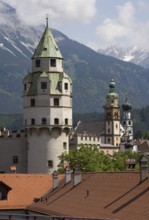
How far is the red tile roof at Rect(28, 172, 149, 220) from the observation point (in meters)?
39.9

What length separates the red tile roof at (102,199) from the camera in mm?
39938

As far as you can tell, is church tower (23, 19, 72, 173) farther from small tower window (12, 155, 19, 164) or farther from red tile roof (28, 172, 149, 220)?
red tile roof (28, 172, 149, 220)

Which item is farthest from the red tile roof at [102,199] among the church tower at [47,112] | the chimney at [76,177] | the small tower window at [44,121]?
the small tower window at [44,121]

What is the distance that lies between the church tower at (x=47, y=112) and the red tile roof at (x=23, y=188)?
109 feet

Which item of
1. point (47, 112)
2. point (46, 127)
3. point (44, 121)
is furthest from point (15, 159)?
point (47, 112)

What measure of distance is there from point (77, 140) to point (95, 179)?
3872 inches

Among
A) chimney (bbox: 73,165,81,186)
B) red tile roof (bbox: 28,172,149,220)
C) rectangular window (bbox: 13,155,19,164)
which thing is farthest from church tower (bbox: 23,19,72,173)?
chimney (bbox: 73,165,81,186)

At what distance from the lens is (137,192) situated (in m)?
43.1

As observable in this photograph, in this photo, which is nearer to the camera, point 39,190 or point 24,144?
point 39,190

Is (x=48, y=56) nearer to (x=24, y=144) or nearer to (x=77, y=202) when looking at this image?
(x=24, y=144)

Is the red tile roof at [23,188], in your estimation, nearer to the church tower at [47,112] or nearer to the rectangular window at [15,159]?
the church tower at [47,112]

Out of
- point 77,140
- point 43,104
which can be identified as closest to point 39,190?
point 43,104

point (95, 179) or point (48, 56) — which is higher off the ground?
point (48, 56)

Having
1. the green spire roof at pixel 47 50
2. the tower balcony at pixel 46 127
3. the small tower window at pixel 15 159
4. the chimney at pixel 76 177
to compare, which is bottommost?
the chimney at pixel 76 177
